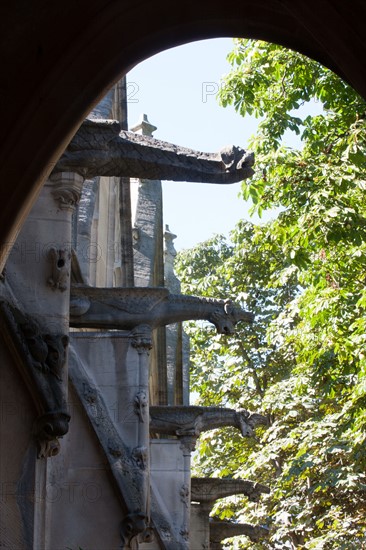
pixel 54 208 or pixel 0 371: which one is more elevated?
pixel 54 208

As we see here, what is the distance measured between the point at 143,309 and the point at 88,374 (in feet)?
2.54

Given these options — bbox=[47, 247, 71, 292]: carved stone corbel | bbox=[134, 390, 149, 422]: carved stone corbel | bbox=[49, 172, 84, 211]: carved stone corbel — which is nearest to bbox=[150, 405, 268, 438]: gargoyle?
bbox=[134, 390, 149, 422]: carved stone corbel

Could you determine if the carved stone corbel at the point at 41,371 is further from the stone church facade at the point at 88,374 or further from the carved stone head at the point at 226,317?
the carved stone head at the point at 226,317

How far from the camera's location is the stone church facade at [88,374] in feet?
28.2

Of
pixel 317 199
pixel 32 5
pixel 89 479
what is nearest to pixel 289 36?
pixel 32 5

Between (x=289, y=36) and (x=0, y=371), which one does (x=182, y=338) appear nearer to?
(x=0, y=371)

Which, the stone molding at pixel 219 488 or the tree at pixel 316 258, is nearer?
the tree at pixel 316 258

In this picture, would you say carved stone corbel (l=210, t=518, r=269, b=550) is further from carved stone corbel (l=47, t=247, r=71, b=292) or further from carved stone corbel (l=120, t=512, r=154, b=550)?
carved stone corbel (l=47, t=247, r=71, b=292)

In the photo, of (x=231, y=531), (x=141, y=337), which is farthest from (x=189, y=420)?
(x=231, y=531)

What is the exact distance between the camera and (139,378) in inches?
506

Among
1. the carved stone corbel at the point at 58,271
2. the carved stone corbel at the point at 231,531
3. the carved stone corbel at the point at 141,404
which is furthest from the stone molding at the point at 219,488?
the carved stone corbel at the point at 58,271

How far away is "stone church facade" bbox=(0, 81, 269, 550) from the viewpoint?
8.59 metres

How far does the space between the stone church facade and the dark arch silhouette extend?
11.9 feet

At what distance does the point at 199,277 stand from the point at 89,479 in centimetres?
2499
